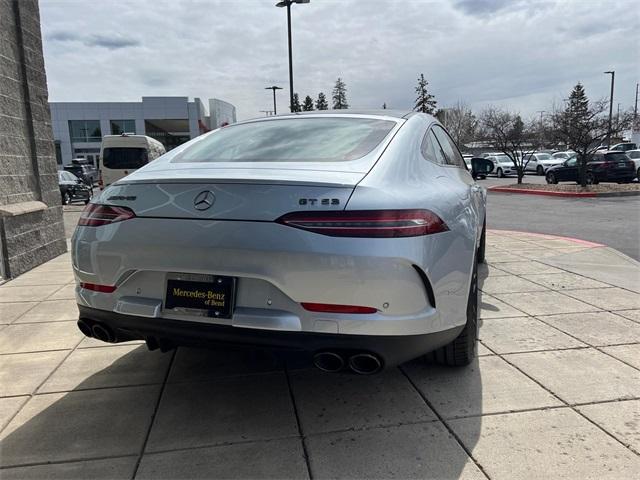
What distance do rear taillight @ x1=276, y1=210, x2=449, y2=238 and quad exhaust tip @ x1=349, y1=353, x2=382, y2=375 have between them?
539mm

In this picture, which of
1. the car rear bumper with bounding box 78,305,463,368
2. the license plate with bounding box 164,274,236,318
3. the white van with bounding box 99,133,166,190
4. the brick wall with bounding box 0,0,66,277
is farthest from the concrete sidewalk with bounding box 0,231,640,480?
the white van with bounding box 99,133,166,190

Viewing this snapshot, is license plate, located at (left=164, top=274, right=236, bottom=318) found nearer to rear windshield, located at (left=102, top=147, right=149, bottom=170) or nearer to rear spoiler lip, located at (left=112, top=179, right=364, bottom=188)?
rear spoiler lip, located at (left=112, top=179, right=364, bottom=188)

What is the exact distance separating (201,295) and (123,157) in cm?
1837

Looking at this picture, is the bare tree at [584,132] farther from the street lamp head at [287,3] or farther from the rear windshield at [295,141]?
the rear windshield at [295,141]

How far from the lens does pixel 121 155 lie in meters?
19.1

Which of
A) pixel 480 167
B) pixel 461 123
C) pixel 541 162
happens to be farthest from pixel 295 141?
pixel 461 123

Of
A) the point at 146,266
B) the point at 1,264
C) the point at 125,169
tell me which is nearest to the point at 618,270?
the point at 146,266

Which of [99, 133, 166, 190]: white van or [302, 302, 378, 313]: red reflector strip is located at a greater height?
[99, 133, 166, 190]: white van

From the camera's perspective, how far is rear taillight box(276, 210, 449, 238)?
2184mm

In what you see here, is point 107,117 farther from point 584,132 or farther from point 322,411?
point 322,411

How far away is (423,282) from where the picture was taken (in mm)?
2279

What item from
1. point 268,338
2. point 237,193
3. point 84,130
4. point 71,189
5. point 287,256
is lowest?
point 71,189

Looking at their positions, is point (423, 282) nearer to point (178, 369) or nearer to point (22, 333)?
point (178, 369)

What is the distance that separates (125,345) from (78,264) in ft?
4.50
